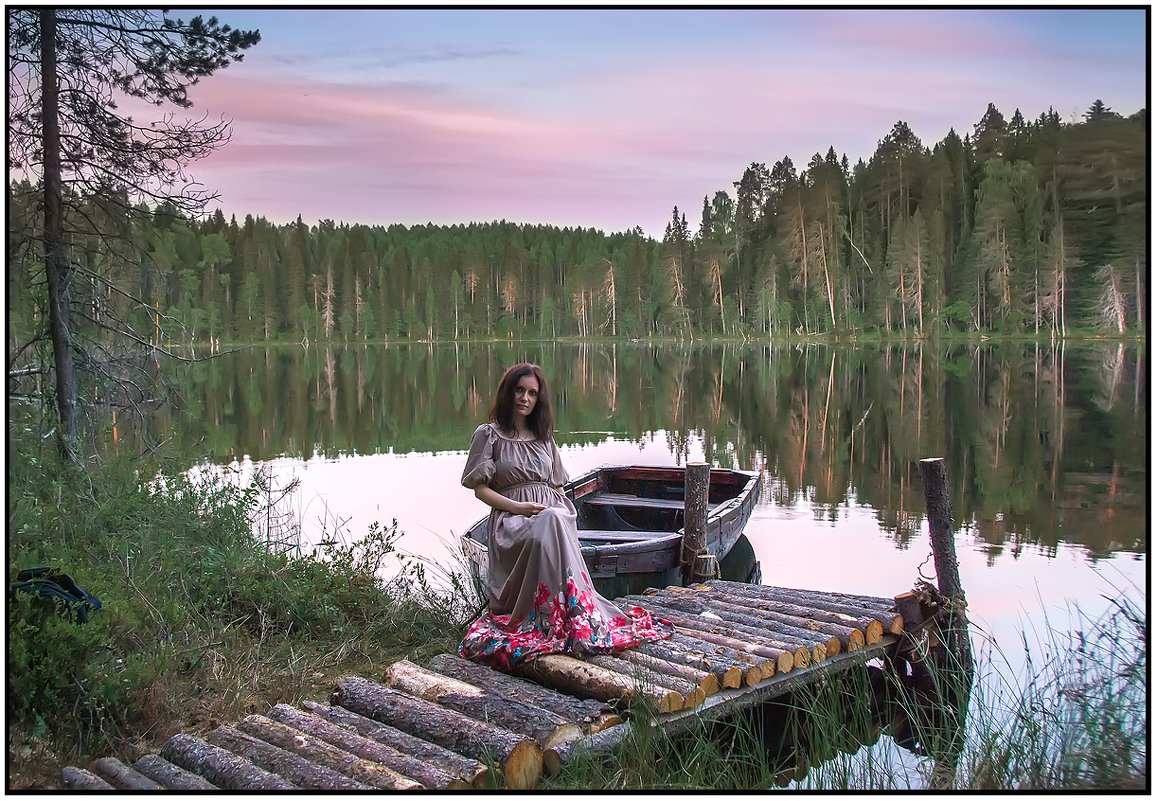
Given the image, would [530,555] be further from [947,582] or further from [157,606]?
[947,582]

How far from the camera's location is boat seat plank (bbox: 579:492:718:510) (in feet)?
36.6

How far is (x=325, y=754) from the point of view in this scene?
13.3ft

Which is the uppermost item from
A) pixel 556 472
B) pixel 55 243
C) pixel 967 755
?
pixel 55 243

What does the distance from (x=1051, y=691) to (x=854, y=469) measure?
447 inches

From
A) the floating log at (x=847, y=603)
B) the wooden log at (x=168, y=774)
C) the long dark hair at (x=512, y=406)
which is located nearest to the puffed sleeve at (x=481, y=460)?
the long dark hair at (x=512, y=406)

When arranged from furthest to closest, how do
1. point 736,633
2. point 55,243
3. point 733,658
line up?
1. point 55,243
2. point 736,633
3. point 733,658

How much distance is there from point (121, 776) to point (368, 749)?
3.26ft

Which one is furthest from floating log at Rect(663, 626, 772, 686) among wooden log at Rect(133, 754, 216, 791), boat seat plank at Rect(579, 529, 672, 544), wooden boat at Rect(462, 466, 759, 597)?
boat seat plank at Rect(579, 529, 672, 544)

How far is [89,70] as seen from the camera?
27.7 feet

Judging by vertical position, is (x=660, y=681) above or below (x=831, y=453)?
above

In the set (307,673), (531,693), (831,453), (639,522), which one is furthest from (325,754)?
(831,453)

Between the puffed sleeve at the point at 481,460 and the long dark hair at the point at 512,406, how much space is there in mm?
114

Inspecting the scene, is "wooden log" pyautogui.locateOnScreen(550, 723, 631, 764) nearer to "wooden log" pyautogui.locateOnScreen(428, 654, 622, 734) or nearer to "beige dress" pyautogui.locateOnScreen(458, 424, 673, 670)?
"wooden log" pyautogui.locateOnScreen(428, 654, 622, 734)

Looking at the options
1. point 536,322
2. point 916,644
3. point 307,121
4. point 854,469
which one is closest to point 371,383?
point 307,121
